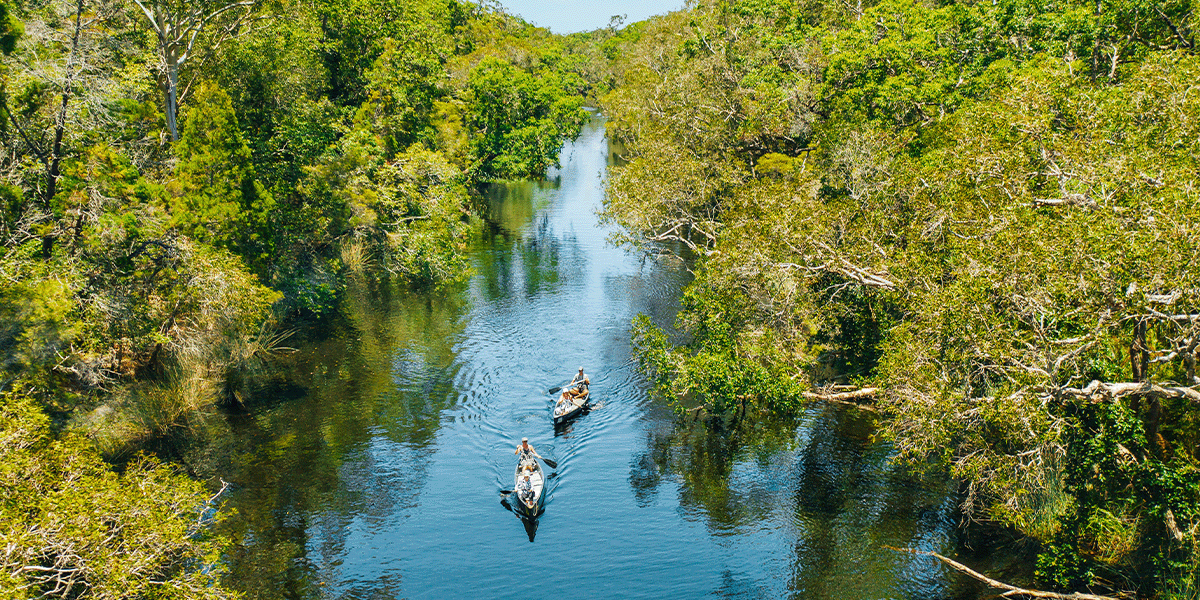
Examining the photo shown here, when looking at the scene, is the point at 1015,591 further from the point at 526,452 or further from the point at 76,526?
the point at 76,526

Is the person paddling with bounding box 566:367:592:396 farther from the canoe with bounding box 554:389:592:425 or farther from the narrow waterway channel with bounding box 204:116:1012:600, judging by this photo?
the narrow waterway channel with bounding box 204:116:1012:600

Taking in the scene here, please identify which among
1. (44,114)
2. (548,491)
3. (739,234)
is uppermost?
(44,114)

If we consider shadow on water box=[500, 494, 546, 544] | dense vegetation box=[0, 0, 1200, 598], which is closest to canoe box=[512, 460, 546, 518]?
shadow on water box=[500, 494, 546, 544]

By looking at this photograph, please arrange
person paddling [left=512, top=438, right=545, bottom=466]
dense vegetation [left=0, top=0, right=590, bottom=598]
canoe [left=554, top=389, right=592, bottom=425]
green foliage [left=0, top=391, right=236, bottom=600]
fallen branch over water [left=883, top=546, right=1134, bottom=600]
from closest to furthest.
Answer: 1. green foliage [left=0, top=391, right=236, bottom=600]
2. dense vegetation [left=0, top=0, right=590, bottom=598]
3. fallen branch over water [left=883, top=546, right=1134, bottom=600]
4. person paddling [left=512, top=438, right=545, bottom=466]
5. canoe [left=554, top=389, right=592, bottom=425]

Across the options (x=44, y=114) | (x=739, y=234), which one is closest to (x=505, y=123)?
(x=739, y=234)

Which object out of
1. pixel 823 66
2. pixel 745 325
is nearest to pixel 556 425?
pixel 745 325

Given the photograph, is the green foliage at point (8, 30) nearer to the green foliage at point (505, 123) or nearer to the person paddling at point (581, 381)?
the person paddling at point (581, 381)
